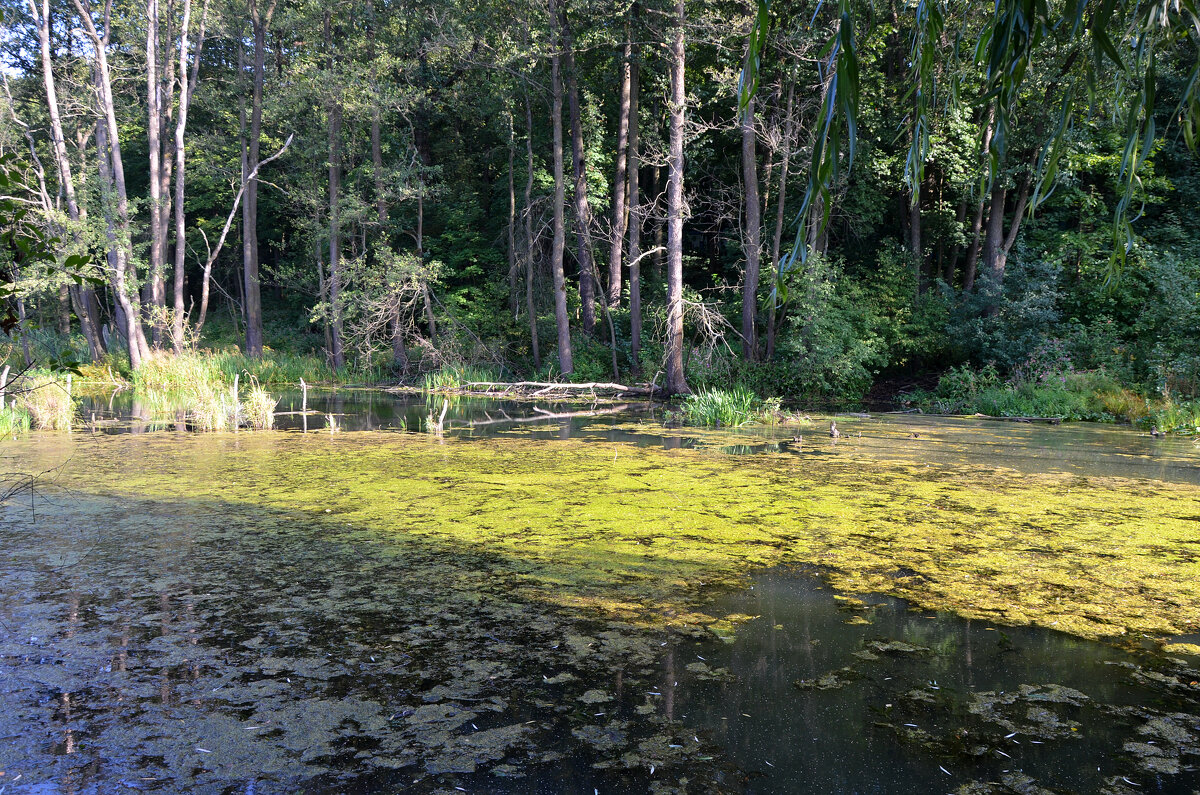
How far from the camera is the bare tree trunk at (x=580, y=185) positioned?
17.9 meters

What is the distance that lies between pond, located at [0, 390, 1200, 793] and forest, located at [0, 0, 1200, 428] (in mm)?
7275

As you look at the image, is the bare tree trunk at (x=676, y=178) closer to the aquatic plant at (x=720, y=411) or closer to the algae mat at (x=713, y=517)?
the aquatic plant at (x=720, y=411)

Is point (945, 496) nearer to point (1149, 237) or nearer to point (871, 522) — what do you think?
point (871, 522)

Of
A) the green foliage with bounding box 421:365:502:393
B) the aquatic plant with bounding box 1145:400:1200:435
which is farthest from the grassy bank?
the green foliage with bounding box 421:365:502:393

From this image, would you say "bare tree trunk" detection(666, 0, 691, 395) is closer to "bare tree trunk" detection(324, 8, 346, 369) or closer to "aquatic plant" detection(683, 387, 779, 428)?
"aquatic plant" detection(683, 387, 779, 428)

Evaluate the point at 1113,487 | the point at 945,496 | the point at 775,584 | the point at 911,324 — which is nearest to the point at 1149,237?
the point at 911,324

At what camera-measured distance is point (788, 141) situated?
1622 cm

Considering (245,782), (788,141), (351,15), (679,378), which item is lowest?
(245,782)

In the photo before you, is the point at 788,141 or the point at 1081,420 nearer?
the point at 1081,420

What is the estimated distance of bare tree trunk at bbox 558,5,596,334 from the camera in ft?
58.6

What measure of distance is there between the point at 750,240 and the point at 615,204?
4196 mm

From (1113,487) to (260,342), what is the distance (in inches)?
807

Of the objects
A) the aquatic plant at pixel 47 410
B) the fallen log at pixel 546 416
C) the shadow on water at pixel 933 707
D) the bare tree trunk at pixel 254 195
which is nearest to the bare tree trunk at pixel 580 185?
the fallen log at pixel 546 416

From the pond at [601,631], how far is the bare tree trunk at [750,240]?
9626mm
